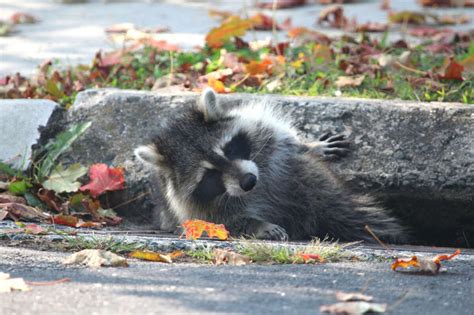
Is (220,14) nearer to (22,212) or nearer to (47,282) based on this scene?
(22,212)

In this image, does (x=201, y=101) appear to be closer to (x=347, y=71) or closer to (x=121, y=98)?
(x=121, y=98)

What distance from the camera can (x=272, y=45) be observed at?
6410 mm

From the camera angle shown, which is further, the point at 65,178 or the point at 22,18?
the point at 22,18

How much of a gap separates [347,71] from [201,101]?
1.40m

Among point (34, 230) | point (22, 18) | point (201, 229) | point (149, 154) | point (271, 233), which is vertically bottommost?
point (271, 233)

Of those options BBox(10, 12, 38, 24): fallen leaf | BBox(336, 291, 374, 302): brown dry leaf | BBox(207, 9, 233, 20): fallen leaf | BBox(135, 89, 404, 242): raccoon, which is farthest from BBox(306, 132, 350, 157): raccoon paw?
BBox(10, 12, 38, 24): fallen leaf

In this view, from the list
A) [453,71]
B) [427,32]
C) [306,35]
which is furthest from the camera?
[427,32]

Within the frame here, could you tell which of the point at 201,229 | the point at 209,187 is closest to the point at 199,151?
the point at 209,187

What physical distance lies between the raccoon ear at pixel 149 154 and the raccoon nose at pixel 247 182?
0.57 meters

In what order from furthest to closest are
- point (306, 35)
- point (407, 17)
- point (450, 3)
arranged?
point (450, 3)
point (407, 17)
point (306, 35)

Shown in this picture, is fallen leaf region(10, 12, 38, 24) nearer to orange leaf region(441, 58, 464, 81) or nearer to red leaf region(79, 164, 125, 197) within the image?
red leaf region(79, 164, 125, 197)

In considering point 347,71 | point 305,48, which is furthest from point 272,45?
point 347,71

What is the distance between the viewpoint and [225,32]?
635cm

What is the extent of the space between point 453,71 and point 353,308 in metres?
2.87
